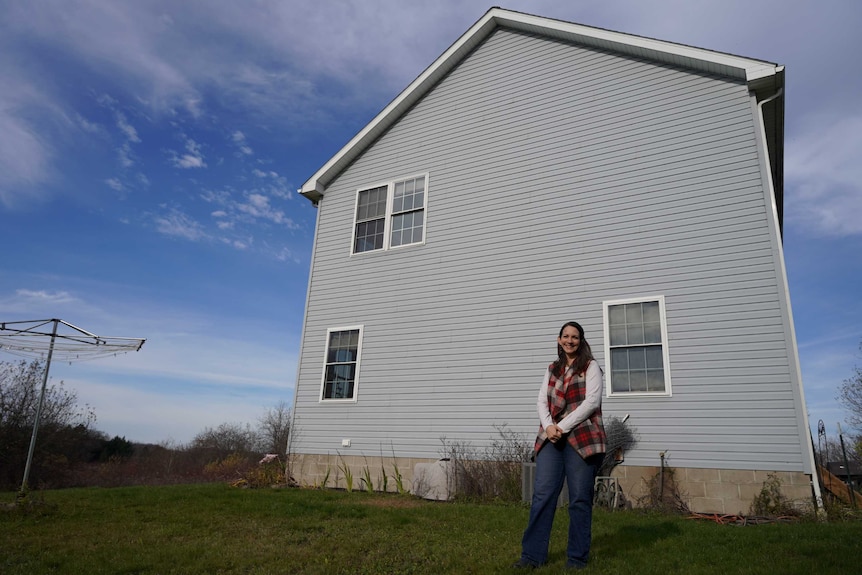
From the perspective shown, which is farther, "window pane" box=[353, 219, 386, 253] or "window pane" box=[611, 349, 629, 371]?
"window pane" box=[353, 219, 386, 253]

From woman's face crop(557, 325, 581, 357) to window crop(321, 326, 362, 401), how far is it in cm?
791

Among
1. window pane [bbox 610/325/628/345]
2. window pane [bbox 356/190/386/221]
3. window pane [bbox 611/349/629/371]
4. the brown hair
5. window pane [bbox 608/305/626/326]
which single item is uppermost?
window pane [bbox 356/190/386/221]

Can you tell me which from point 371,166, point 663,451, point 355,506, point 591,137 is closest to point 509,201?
point 591,137

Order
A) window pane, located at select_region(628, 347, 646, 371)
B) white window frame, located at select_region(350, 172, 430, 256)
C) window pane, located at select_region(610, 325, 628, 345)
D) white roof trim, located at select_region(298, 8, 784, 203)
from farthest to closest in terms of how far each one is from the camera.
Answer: white window frame, located at select_region(350, 172, 430, 256) < white roof trim, located at select_region(298, 8, 784, 203) < window pane, located at select_region(610, 325, 628, 345) < window pane, located at select_region(628, 347, 646, 371)

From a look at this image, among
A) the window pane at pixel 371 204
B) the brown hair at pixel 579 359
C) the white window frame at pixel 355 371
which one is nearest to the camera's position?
the brown hair at pixel 579 359

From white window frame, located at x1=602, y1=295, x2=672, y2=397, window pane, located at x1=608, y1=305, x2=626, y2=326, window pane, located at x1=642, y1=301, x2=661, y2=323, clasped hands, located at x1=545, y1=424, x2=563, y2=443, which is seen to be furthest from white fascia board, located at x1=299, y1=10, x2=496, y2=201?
clasped hands, located at x1=545, y1=424, x2=563, y2=443

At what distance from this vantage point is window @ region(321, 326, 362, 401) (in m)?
12.1

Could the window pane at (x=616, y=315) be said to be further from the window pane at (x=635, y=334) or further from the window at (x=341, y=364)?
the window at (x=341, y=364)

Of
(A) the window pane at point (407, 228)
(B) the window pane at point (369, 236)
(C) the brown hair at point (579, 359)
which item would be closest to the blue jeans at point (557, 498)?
(C) the brown hair at point (579, 359)

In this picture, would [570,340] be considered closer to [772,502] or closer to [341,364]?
[772,502]

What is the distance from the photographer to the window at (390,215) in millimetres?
12461

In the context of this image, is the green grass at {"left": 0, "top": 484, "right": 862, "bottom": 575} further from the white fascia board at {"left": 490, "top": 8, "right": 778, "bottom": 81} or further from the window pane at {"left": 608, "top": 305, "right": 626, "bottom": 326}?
the white fascia board at {"left": 490, "top": 8, "right": 778, "bottom": 81}

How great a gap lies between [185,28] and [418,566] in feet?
36.9

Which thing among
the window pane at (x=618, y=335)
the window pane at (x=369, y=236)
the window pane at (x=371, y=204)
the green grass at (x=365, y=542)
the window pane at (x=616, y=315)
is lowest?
the green grass at (x=365, y=542)
